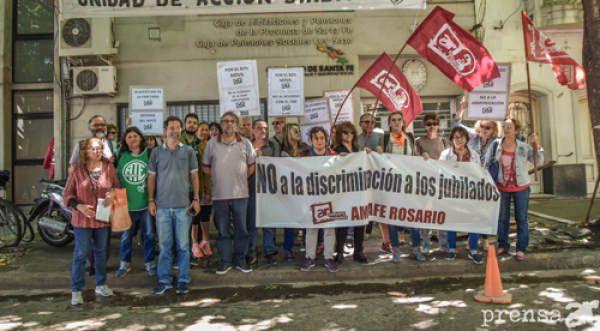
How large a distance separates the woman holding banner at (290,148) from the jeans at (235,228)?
677mm

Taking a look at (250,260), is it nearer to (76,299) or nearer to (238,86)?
(76,299)

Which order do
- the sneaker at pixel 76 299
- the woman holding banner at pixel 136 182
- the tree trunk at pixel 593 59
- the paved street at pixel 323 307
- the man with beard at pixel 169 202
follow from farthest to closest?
1. the tree trunk at pixel 593 59
2. the woman holding banner at pixel 136 182
3. the man with beard at pixel 169 202
4. the sneaker at pixel 76 299
5. the paved street at pixel 323 307

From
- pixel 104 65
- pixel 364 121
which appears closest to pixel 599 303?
pixel 364 121

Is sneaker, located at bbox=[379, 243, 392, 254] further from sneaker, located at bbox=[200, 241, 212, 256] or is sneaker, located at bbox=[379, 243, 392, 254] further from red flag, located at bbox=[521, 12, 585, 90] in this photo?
red flag, located at bbox=[521, 12, 585, 90]

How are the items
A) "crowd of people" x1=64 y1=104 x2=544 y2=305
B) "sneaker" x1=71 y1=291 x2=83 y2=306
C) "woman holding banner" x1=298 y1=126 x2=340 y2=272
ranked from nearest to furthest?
"sneaker" x1=71 y1=291 x2=83 y2=306 < "crowd of people" x1=64 y1=104 x2=544 y2=305 < "woman holding banner" x1=298 y1=126 x2=340 y2=272

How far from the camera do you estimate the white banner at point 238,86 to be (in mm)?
6477

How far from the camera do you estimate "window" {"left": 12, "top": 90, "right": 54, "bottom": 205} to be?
1086 cm

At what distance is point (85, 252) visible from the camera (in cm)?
457

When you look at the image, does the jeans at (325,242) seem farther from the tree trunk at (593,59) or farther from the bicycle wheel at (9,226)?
the bicycle wheel at (9,226)

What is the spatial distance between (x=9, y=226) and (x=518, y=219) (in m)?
8.18

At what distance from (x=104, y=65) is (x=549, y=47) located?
33.3 ft

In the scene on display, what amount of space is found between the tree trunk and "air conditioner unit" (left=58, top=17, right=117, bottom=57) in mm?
10281

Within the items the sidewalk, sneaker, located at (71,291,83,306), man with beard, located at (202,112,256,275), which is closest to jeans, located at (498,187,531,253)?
the sidewalk

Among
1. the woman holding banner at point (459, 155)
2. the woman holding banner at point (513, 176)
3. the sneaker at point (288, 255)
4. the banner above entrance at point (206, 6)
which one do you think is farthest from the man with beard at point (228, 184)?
the woman holding banner at point (513, 176)
